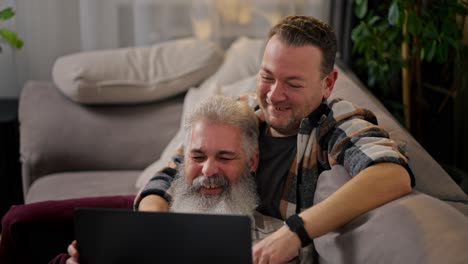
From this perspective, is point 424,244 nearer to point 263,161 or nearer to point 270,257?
point 270,257

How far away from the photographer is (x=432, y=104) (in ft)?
9.66

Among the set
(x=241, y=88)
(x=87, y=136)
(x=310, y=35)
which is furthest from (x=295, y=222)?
(x=87, y=136)

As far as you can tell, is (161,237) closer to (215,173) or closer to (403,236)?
(215,173)

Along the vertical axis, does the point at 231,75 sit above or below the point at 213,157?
below

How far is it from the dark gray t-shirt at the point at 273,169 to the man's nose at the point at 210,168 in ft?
0.51

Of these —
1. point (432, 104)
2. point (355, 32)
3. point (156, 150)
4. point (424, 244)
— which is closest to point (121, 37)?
point (156, 150)

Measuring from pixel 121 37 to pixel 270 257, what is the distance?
192cm

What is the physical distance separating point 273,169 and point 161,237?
489 millimetres

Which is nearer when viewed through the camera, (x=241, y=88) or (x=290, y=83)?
(x=290, y=83)

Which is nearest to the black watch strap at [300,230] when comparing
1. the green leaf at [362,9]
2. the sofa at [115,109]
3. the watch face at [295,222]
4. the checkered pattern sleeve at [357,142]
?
the watch face at [295,222]

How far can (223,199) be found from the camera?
65.0 inches

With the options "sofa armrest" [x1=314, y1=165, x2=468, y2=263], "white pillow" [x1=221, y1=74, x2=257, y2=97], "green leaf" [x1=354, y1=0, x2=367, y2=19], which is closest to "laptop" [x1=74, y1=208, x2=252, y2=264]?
"sofa armrest" [x1=314, y1=165, x2=468, y2=263]

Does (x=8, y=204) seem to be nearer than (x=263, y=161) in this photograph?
No

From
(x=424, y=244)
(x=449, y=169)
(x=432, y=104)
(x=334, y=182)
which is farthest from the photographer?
(x=432, y=104)
